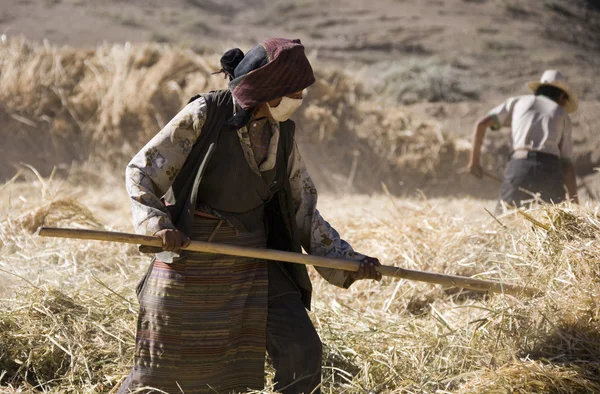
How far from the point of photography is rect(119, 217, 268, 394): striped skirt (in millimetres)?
3105

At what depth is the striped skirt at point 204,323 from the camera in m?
→ 3.11

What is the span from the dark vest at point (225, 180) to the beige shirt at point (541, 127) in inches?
120

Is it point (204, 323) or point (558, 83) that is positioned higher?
point (558, 83)

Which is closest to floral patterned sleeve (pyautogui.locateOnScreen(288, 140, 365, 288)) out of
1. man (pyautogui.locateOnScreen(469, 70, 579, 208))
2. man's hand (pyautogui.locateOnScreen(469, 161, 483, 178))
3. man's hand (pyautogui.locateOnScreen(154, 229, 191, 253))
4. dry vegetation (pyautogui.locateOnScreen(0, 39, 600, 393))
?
dry vegetation (pyautogui.locateOnScreen(0, 39, 600, 393))

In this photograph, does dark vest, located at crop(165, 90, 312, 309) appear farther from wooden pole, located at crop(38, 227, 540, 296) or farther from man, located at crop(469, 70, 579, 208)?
man, located at crop(469, 70, 579, 208)

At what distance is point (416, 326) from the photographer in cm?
402

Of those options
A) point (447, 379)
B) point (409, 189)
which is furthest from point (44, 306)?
point (409, 189)

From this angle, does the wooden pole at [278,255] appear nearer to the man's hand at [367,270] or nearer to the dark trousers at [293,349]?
the man's hand at [367,270]

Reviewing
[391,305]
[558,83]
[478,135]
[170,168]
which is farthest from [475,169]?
[170,168]

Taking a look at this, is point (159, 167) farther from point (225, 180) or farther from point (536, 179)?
point (536, 179)

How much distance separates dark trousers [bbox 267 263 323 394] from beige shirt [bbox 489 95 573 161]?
321 cm

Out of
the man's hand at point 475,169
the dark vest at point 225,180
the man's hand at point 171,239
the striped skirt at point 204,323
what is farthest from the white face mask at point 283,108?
the man's hand at point 475,169

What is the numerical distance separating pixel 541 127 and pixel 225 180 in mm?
3368

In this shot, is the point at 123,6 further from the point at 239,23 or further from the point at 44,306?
the point at 44,306
